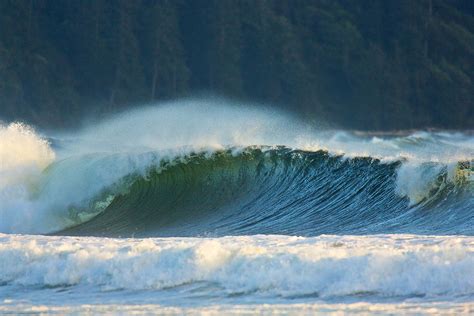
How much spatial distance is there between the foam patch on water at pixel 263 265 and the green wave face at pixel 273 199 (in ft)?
13.0

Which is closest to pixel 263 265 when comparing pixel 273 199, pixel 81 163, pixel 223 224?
pixel 223 224

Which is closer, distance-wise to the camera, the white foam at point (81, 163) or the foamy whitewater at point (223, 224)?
the foamy whitewater at point (223, 224)

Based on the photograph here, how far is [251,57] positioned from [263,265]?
46603 mm

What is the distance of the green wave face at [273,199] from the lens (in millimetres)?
19328

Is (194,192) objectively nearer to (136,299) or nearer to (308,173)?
(308,173)

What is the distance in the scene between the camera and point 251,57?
5981cm

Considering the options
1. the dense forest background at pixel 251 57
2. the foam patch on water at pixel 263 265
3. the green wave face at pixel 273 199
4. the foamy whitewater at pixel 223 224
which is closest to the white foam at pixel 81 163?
the foamy whitewater at pixel 223 224

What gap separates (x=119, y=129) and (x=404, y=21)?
105ft

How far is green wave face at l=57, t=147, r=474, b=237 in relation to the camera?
19.3 meters

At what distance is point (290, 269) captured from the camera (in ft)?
43.9

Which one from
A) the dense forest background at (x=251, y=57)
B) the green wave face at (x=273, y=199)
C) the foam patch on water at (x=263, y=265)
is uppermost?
the dense forest background at (x=251, y=57)

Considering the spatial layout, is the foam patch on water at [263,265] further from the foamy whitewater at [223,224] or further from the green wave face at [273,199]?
the green wave face at [273,199]

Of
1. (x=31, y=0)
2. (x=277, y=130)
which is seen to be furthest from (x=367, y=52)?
(x=277, y=130)

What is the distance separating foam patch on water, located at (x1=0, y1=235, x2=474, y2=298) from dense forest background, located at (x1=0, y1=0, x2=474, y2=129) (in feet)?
136
